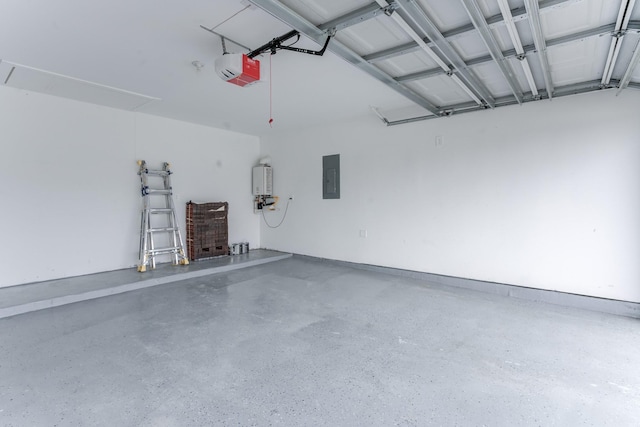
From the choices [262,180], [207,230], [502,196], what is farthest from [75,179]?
[502,196]

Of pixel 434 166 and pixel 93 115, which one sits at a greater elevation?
pixel 93 115

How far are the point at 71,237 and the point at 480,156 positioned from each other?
6127mm

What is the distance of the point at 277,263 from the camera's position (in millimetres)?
6133

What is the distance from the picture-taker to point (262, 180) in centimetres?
686

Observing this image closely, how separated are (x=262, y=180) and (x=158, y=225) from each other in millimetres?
2287

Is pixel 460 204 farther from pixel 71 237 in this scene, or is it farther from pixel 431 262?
pixel 71 237

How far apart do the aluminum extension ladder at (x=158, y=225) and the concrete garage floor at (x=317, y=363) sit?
4.30 feet

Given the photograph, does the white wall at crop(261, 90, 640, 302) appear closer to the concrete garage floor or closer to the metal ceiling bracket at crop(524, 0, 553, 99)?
the concrete garage floor

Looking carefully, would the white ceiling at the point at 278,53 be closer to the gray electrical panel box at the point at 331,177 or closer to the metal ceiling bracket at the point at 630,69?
the metal ceiling bracket at the point at 630,69

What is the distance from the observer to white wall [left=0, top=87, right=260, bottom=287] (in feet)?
13.7

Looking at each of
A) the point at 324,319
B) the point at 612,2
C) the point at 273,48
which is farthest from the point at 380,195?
the point at 612,2

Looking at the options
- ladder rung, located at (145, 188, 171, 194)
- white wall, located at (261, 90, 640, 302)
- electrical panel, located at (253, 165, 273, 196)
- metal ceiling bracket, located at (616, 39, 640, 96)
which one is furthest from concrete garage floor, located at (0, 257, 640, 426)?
electrical panel, located at (253, 165, 273, 196)

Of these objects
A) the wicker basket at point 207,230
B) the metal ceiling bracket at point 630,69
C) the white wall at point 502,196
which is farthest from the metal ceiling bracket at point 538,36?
the wicker basket at point 207,230

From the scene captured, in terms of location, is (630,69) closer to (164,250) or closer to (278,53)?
(278,53)
